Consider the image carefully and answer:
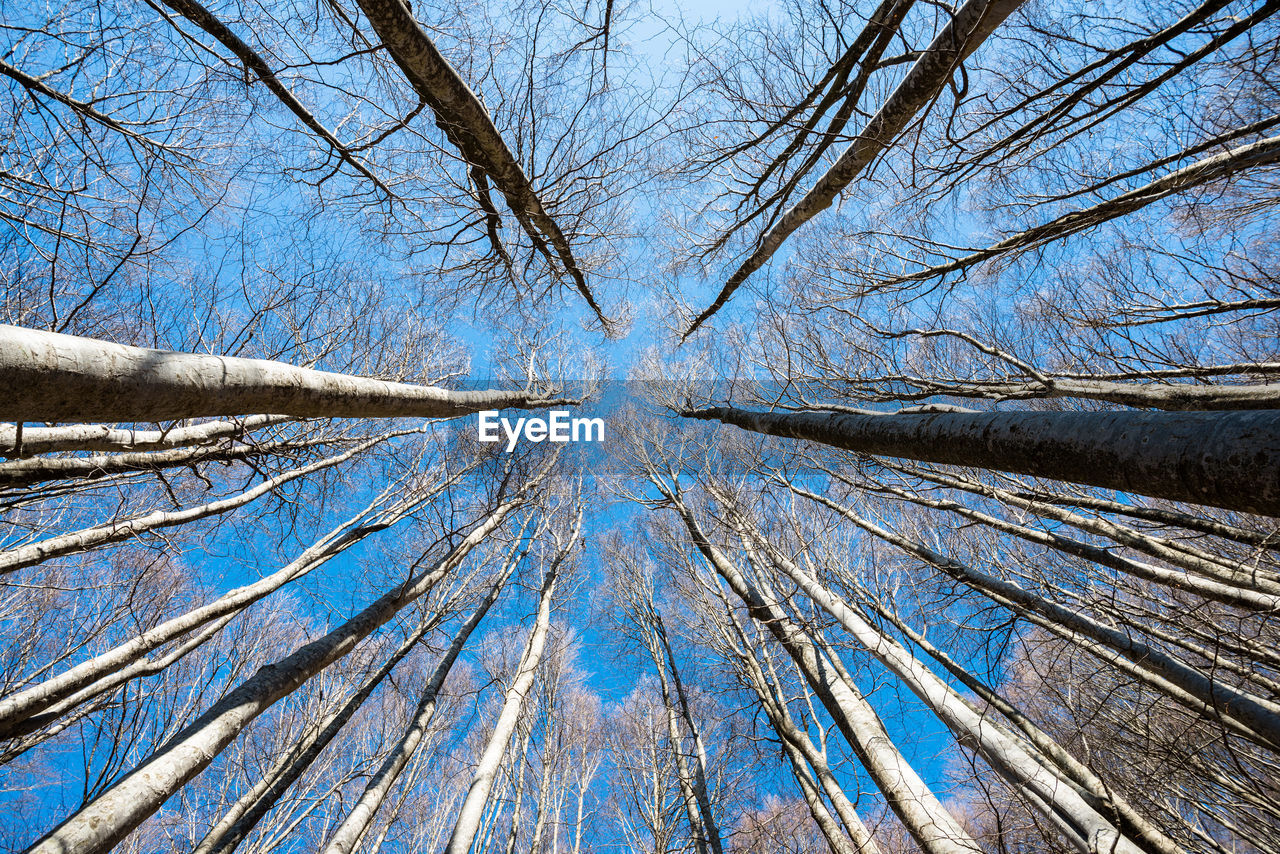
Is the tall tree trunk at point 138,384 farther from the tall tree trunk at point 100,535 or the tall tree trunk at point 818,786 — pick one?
the tall tree trunk at point 818,786

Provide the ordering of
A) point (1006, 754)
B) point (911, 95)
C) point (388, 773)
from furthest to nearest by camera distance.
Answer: point (388, 773)
point (1006, 754)
point (911, 95)

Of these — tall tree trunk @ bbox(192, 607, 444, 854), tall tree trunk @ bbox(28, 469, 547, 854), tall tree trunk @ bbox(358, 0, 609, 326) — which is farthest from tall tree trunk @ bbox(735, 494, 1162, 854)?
tall tree trunk @ bbox(192, 607, 444, 854)

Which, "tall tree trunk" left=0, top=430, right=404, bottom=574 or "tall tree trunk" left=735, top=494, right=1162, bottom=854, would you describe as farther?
"tall tree trunk" left=0, top=430, right=404, bottom=574

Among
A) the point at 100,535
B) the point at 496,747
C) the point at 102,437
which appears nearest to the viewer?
the point at 102,437

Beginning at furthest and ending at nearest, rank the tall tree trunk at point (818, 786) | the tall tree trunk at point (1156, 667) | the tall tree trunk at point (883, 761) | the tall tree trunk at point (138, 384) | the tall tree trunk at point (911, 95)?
the tall tree trunk at point (818, 786) → the tall tree trunk at point (1156, 667) → the tall tree trunk at point (883, 761) → the tall tree trunk at point (911, 95) → the tall tree trunk at point (138, 384)

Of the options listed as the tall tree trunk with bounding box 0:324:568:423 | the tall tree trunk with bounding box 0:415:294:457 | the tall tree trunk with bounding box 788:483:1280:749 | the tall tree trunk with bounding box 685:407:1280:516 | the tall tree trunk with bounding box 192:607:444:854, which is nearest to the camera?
the tall tree trunk with bounding box 685:407:1280:516

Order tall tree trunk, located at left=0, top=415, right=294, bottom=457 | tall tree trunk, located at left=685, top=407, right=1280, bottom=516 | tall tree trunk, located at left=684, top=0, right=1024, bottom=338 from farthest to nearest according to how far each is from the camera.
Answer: tall tree trunk, located at left=0, top=415, right=294, bottom=457 → tall tree trunk, located at left=684, top=0, right=1024, bottom=338 → tall tree trunk, located at left=685, top=407, right=1280, bottom=516

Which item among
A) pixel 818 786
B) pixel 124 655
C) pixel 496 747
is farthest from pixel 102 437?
pixel 818 786

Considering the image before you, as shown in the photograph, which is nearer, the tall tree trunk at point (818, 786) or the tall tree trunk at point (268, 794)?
the tall tree trunk at point (818, 786)

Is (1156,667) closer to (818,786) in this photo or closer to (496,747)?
(818,786)

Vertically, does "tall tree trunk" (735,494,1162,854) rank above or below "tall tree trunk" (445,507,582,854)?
above

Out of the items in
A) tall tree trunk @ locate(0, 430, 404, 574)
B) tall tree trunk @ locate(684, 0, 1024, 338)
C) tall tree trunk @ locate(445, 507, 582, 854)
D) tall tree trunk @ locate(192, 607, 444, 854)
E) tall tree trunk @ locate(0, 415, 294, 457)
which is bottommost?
tall tree trunk @ locate(192, 607, 444, 854)

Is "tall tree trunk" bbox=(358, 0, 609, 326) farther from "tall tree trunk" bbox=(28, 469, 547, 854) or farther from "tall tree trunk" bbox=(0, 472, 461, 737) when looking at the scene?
"tall tree trunk" bbox=(28, 469, 547, 854)

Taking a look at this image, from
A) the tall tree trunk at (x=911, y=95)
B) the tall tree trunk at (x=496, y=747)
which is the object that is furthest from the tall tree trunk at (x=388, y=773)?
the tall tree trunk at (x=911, y=95)
